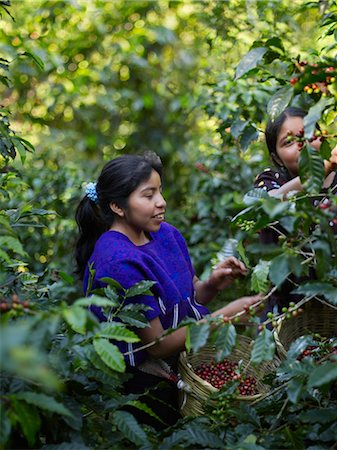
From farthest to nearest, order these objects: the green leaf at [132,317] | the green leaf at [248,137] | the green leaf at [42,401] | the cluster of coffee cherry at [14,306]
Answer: the green leaf at [248,137]
the green leaf at [132,317]
the cluster of coffee cherry at [14,306]
the green leaf at [42,401]

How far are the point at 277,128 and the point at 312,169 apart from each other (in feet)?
3.40

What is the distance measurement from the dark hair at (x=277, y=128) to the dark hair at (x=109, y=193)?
43 cm

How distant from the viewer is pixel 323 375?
1269mm

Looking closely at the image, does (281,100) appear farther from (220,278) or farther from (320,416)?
(220,278)

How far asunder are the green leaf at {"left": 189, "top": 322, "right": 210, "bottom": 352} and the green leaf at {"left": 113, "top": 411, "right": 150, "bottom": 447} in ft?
0.68

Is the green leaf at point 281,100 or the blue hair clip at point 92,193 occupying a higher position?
the green leaf at point 281,100

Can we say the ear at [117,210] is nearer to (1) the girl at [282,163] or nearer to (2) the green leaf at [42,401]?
(1) the girl at [282,163]

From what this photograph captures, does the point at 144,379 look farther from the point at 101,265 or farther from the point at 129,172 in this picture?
the point at 129,172

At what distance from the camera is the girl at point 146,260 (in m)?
2.00

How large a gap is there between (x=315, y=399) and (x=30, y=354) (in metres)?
0.92

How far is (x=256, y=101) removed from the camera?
3.23 metres

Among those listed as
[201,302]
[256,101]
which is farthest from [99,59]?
[201,302]

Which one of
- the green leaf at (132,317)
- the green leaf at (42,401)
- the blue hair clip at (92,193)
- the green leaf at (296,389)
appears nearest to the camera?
the green leaf at (42,401)

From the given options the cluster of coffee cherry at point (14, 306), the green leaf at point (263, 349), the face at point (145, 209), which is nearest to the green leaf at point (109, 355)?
the cluster of coffee cherry at point (14, 306)
